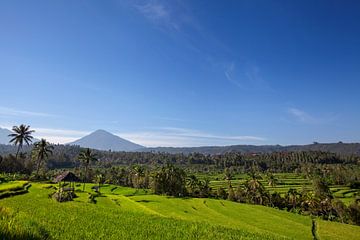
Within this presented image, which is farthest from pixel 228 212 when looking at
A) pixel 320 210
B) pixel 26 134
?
pixel 26 134

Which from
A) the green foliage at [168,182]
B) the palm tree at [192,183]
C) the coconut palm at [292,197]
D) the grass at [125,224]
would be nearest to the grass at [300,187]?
the coconut palm at [292,197]

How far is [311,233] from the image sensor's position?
45.4m

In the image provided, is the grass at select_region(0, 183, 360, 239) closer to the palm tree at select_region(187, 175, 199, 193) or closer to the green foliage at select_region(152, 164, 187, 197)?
the green foliage at select_region(152, 164, 187, 197)

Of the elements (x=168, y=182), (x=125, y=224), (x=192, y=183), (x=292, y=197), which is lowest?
(x=292, y=197)

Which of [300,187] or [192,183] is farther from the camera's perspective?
[300,187]

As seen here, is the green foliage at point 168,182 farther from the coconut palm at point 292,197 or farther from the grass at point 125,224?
the grass at point 125,224

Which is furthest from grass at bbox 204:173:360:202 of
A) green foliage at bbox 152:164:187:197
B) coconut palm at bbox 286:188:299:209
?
green foliage at bbox 152:164:187:197

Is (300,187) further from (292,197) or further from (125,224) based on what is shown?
(125,224)

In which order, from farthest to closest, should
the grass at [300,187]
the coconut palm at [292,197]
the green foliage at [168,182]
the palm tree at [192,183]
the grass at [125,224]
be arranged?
the palm tree at [192,183], the grass at [300,187], the green foliage at [168,182], the coconut palm at [292,197], the grass at [125,224]

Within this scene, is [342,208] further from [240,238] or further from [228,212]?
[240,238]

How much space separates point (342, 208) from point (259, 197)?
26723mm

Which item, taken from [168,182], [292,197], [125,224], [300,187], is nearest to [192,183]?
[168,182]

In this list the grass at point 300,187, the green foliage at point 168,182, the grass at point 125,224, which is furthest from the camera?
the grass at point 300,187

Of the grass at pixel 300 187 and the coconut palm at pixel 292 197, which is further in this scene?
the grass at pixel 300 187
